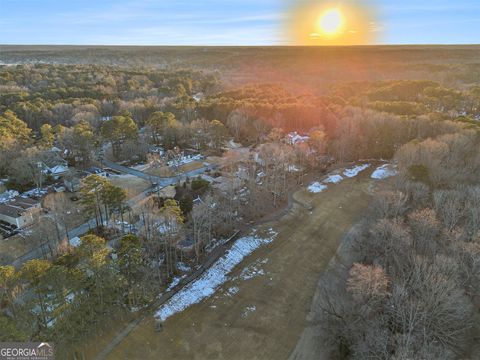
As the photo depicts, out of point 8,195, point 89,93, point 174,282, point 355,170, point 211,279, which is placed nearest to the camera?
point 174,282

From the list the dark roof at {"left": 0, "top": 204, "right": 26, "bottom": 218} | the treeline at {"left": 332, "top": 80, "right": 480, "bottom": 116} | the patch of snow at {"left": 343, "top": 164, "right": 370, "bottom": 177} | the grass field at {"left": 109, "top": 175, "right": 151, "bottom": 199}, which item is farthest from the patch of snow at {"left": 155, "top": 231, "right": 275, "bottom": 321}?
the treeline at {"left": 332, "top": 80, "right": 480, "bottom": 116}

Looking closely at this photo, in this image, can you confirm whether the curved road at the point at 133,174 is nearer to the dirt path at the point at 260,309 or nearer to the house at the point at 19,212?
the house at the point at 19,212

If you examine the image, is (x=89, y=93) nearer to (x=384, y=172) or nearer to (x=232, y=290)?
(x=384, y=172)

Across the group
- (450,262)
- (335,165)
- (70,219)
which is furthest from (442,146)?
(70,219)

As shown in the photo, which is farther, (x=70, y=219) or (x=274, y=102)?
(x=274, y=102)

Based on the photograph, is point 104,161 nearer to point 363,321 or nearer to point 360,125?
point 360,125

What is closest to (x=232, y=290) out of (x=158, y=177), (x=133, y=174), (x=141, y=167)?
(x=158, y=177)

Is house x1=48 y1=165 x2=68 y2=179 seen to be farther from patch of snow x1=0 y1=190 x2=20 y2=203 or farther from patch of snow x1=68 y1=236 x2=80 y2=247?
patch of snow x1=68 y1=236 x2=80 y2=247
